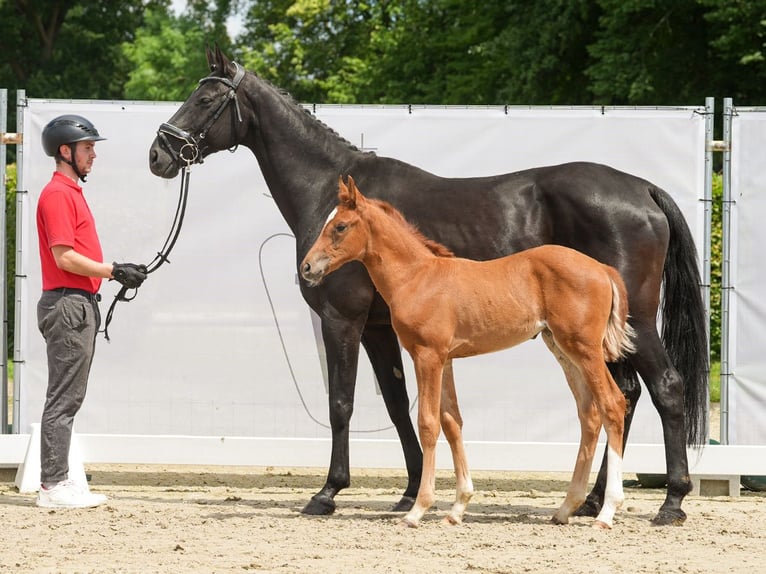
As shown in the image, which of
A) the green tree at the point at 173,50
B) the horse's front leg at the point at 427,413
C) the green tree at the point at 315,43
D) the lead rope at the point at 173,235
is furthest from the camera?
the green tree at the point at 173,50

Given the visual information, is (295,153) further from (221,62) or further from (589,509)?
(589,509)

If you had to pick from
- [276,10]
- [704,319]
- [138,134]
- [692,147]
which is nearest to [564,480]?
[704,319]

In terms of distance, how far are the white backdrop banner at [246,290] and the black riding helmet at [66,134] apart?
3.42ft

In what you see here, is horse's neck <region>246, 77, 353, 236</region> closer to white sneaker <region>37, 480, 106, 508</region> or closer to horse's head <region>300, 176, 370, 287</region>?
horse's head <region>300, 176, 370, 287</region>

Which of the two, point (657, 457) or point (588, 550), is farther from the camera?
point (657, 457)

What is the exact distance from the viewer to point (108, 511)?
6.43m

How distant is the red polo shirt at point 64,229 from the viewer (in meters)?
6.30

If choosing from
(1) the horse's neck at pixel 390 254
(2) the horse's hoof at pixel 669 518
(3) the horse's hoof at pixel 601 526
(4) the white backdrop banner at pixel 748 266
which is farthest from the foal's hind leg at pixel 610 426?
(4) the white backdrop banner at pixel 748 266

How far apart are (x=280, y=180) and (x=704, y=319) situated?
8.71 ft

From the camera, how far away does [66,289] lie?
6.45 m

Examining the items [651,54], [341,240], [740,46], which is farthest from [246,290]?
[651,54]

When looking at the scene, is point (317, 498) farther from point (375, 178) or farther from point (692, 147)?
point (692, 147)

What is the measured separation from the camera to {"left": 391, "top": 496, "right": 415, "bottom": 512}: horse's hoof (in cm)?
657

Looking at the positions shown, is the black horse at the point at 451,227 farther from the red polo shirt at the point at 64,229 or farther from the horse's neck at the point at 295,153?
the red polo shirt at the point at 64,229
